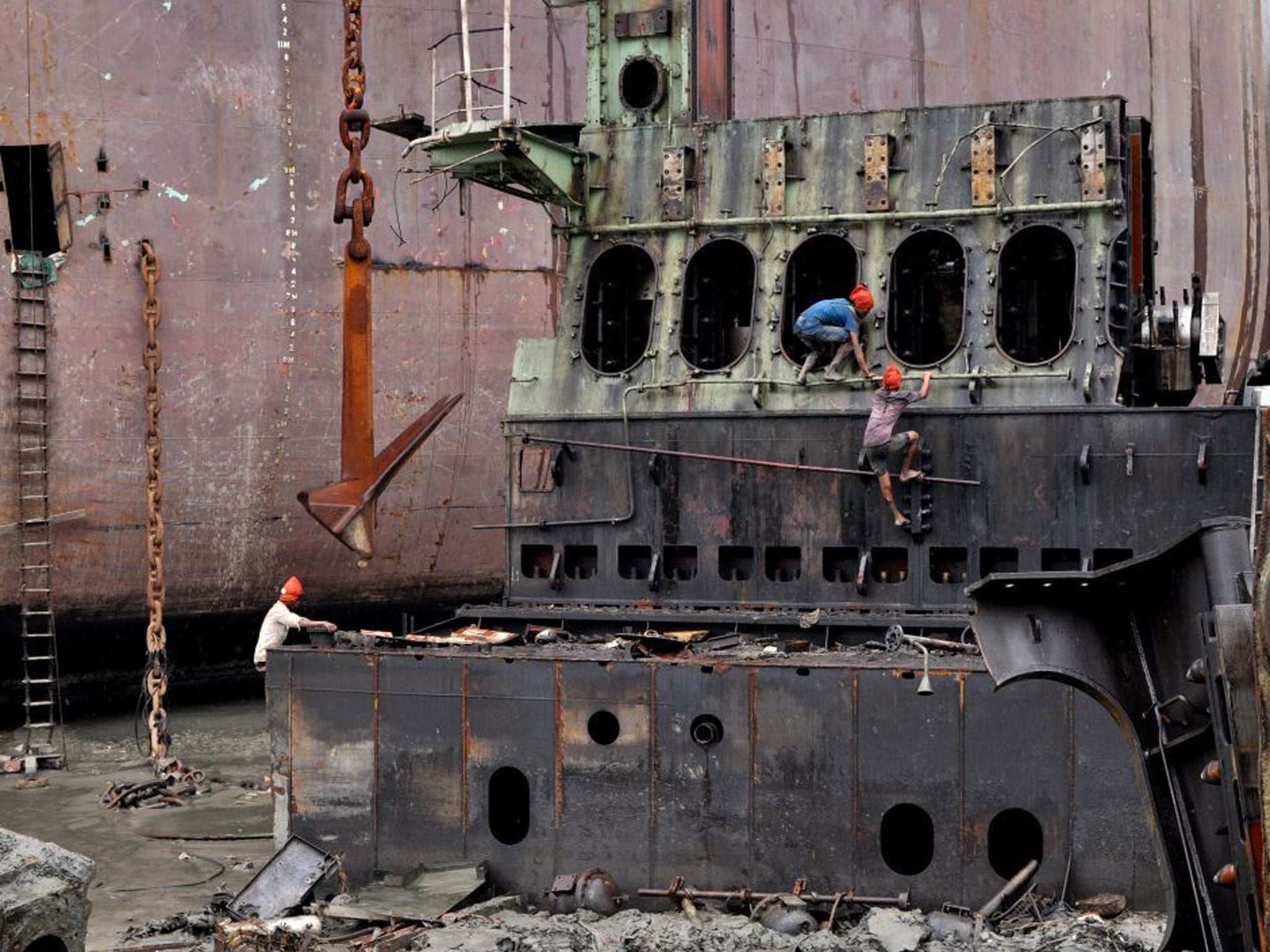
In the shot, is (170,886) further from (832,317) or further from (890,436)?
(832,317)

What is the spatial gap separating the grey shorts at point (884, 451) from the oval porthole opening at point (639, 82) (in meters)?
3.94

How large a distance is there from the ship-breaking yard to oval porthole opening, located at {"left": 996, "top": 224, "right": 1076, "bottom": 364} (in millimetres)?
44

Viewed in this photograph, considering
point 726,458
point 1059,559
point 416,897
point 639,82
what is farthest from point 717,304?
point 416,897

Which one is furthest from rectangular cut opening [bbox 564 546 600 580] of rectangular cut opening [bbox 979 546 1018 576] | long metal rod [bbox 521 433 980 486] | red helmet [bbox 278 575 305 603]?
rectangular cut opening [bbox 979 546 1018 576]

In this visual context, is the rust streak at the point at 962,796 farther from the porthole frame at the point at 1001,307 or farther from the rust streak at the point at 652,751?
the porthole frame at the point at 1001,307

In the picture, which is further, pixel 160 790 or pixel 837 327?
pixel 160 790

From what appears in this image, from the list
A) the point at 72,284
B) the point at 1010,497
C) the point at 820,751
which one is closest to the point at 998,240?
the point at 1010,497

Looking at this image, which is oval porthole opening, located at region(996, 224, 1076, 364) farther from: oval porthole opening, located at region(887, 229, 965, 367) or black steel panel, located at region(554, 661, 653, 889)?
black steel panel, located at region(554, 661, 653, 889)

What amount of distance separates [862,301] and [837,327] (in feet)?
1.03

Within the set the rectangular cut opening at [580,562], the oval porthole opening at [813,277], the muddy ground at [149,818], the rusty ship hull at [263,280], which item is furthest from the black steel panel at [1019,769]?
the rusty ship hull at [263,280]

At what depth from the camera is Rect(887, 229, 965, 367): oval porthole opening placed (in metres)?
14.3

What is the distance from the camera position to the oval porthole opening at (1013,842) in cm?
1170

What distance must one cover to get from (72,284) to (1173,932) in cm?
1427

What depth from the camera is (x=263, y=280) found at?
1909 cm
